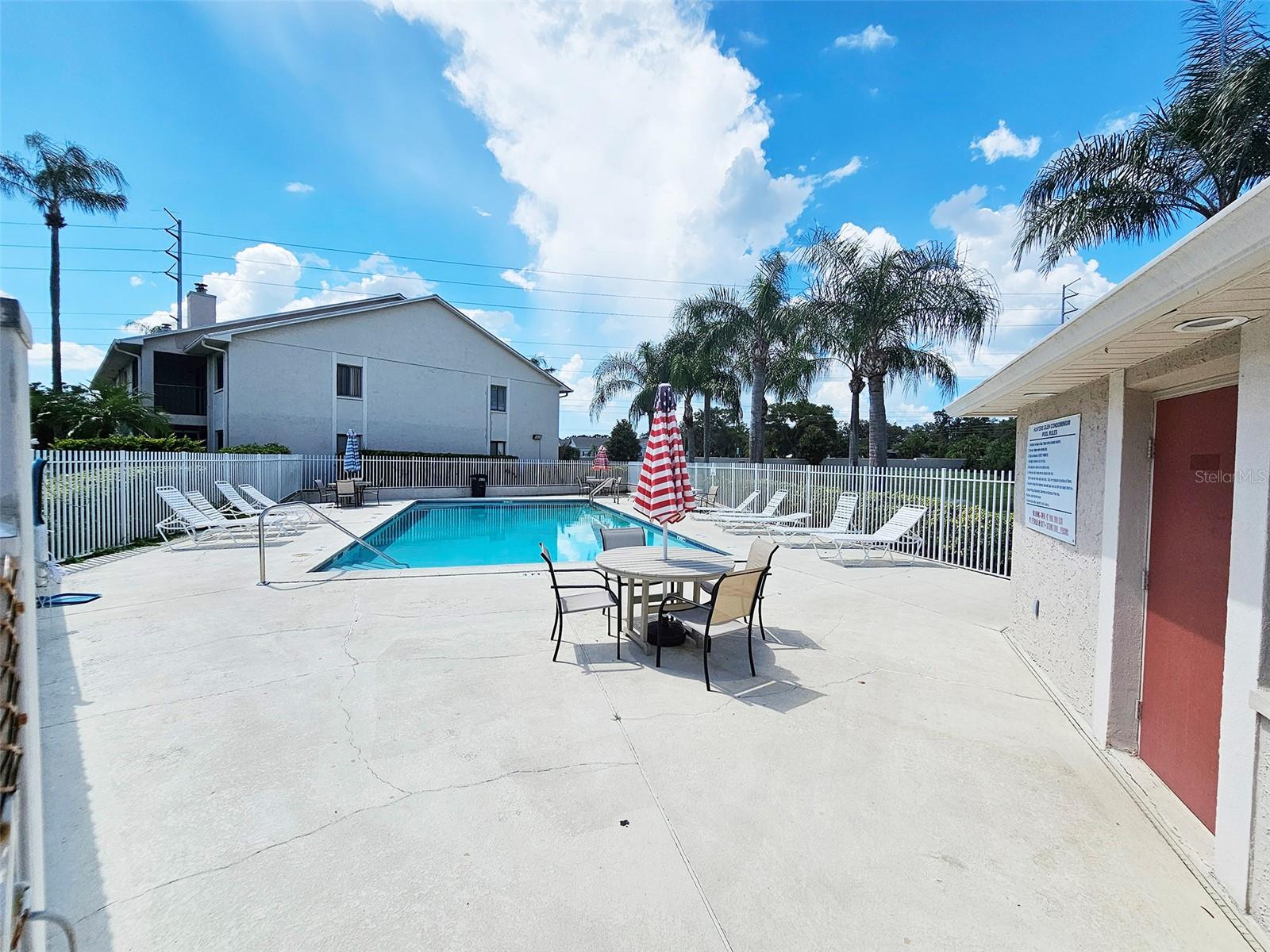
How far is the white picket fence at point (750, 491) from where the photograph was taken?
8.70m

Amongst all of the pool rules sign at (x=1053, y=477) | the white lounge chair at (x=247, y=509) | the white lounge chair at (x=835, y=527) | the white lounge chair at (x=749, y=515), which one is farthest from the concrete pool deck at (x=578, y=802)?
the white lounge chair at (x=749, y=515)

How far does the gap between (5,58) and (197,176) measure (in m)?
9.66

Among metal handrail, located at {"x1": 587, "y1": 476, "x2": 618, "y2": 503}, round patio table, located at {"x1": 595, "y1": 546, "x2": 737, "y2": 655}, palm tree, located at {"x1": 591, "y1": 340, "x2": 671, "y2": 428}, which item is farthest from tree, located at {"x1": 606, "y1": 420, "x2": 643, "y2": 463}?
round patio table, located at {"x1": 595, "y1": 546, "x2": 737, "y2": 655}

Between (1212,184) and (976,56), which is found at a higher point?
(976,56)

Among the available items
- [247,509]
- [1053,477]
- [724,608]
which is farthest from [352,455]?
[1053,477]

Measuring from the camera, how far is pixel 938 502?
9836 mm

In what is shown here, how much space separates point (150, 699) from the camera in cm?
387

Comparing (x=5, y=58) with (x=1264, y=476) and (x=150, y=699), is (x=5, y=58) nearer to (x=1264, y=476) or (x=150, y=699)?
(x=150, y=699)

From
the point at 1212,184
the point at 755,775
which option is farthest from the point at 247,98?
the point at 1212,184

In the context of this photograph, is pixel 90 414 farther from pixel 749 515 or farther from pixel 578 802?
pixel 578 802

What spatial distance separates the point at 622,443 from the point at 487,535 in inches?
Answer: 1367

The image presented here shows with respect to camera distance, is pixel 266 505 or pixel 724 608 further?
pixel 266 505

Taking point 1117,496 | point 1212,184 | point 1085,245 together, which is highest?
point 1212,184

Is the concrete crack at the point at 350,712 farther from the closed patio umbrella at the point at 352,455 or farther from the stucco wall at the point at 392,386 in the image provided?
the stucco wall at the point at 392,386
